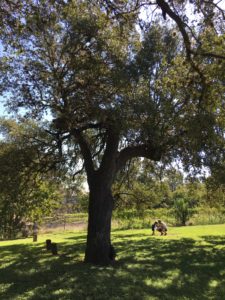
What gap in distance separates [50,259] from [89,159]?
4000mm

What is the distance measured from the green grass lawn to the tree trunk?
0.48 metres

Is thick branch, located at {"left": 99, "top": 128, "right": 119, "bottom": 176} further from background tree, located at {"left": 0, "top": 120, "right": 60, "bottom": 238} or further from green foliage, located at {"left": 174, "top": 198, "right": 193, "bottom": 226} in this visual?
green foliage, located at {"left": 174, "top": 198, "right": 193, "bottom": 226}

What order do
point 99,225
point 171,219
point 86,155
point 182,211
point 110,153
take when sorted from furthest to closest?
point 171,219, point 182,211, point 86,155, point 110,153, point 99,225

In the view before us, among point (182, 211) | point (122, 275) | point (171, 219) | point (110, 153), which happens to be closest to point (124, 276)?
point (122, 275)

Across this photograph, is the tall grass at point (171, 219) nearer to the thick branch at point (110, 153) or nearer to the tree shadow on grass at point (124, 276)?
the tree shadow on grass at point (124, 276)

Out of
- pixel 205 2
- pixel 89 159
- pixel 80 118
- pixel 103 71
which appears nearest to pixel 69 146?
pixel 89 159

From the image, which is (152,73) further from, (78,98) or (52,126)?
(52,126)

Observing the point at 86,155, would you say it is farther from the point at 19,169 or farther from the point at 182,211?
the point at 182,211

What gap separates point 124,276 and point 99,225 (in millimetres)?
2707

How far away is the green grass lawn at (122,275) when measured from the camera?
31.9 feet

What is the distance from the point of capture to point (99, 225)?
14.0m

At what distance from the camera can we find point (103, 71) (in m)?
12.6

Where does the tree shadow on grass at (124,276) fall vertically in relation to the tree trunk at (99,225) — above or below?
below

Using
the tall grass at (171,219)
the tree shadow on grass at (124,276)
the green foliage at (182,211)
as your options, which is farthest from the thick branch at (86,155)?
the green foliage at (182,211)
